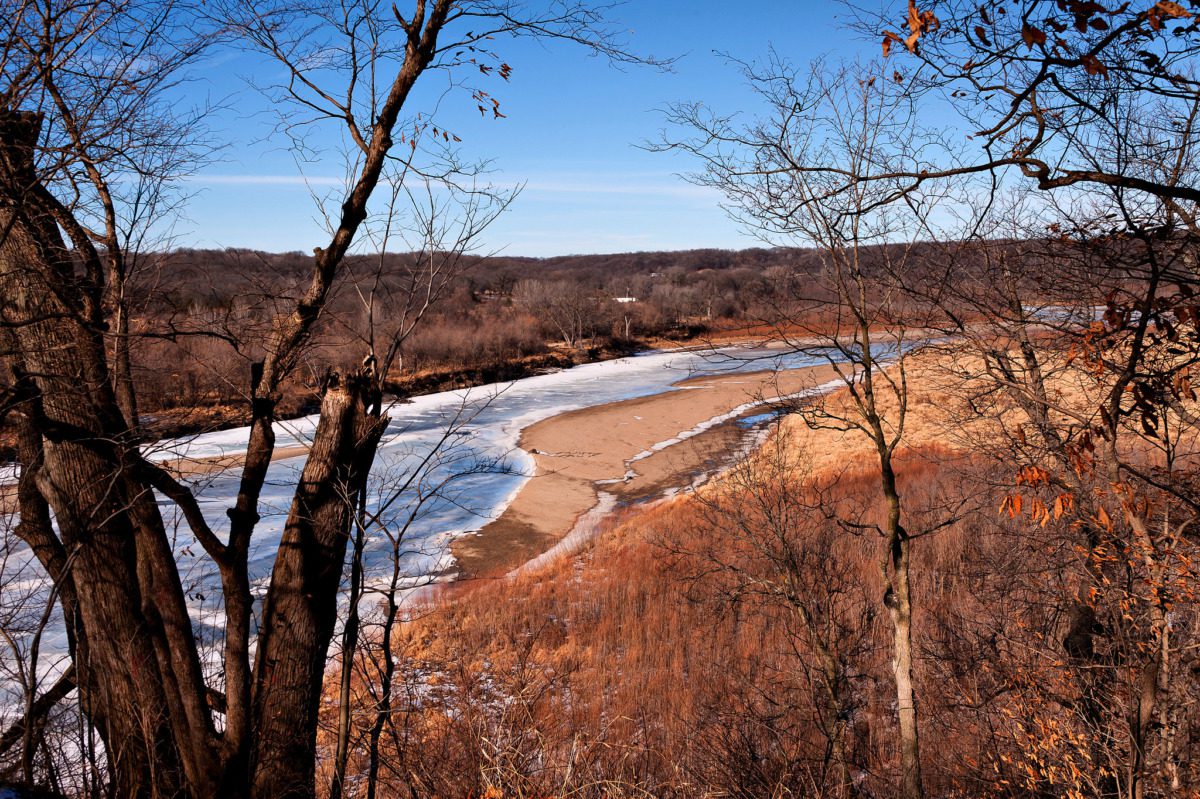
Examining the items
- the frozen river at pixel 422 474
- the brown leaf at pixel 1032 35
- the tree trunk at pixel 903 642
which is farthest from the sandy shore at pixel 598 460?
the brown leaf at pixel 1032 35

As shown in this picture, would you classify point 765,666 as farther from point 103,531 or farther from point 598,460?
point 598,460

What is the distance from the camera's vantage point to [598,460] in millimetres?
21438

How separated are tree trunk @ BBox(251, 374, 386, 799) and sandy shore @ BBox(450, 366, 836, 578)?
6.61m

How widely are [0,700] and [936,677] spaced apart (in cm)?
1111

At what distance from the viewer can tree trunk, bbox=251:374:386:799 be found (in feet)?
13.7

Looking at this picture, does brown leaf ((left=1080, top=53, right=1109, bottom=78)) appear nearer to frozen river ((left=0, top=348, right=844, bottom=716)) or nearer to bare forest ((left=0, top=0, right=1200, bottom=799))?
bare forest ((left=0, top=0, right=1200, bottom=799))

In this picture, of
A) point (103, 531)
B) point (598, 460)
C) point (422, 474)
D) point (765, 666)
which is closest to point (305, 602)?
point (103, 531)

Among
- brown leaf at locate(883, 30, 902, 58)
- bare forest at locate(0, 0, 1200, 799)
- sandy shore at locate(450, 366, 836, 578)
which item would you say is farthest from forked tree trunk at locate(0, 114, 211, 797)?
sandy shore at locate(450, 366, 836, 578)

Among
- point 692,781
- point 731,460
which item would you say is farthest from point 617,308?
point 692,781

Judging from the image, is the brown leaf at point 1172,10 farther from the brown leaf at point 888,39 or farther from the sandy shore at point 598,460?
the sandy shore at point 598,460

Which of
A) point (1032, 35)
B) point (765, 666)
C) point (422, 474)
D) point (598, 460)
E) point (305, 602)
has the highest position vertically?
point (1032, 35)

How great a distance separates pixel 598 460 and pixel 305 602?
17.3 meters

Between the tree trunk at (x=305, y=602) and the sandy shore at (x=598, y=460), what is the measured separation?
661cm

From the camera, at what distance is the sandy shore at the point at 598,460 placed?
1463 cm
